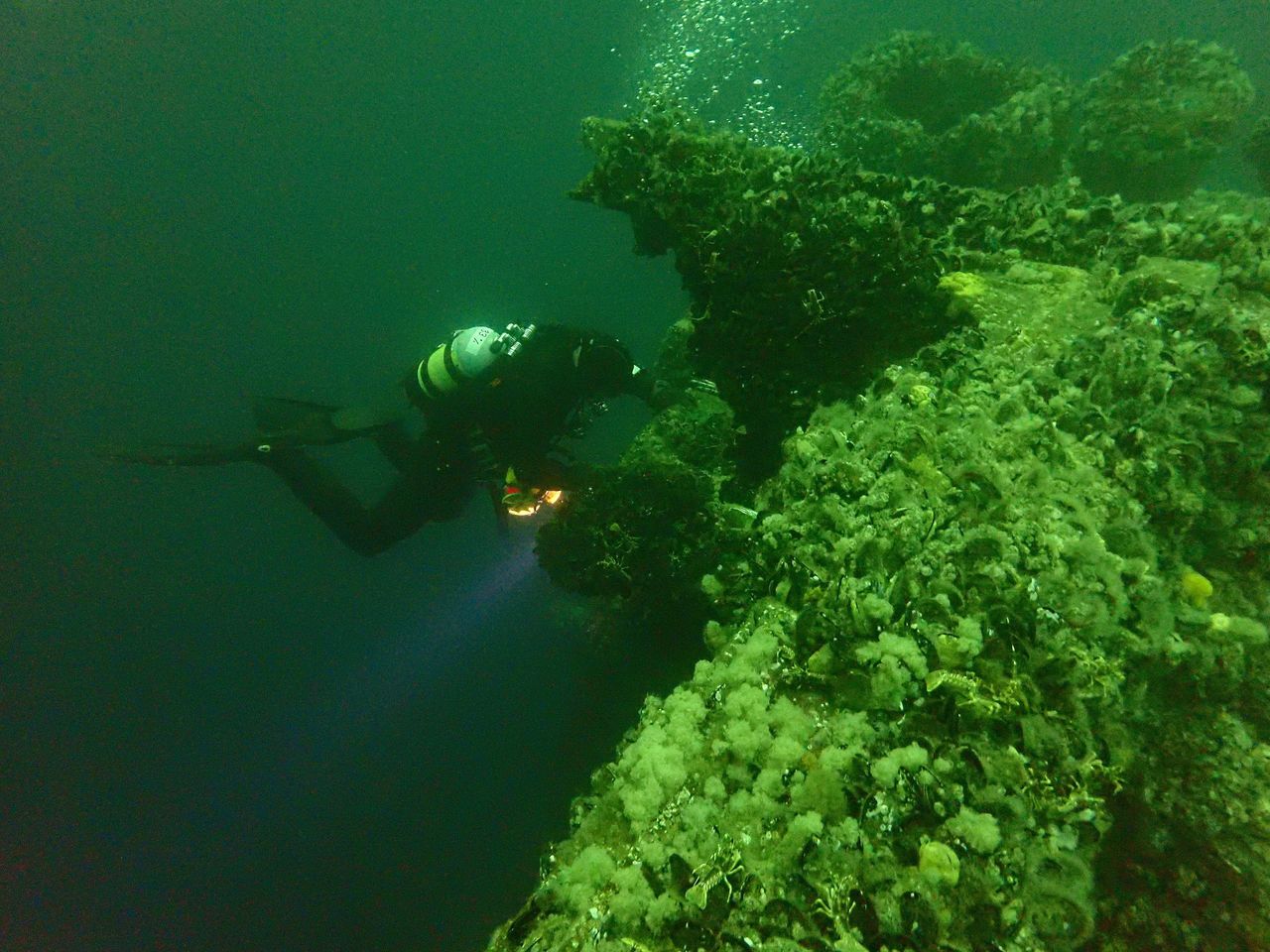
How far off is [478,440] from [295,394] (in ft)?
198

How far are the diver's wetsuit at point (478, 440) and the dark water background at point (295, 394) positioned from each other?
96.3 inches

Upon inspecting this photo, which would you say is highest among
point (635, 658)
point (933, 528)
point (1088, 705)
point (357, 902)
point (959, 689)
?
point (933, 528)

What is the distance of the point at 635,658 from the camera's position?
309 inches

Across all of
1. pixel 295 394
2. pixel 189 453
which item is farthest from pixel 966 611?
pixel 295 394

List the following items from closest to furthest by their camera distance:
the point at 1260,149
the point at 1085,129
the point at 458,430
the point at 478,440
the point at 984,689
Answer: the point at 984,689 → the point at 478,440 → the point at 458,430 → the point at 1085,129 → the point at 1260,149

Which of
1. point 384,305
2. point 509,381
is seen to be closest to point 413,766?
point 509,381

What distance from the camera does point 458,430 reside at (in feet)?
23.8

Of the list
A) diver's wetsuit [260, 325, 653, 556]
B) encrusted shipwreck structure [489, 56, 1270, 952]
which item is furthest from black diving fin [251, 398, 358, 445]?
encrusted shipwreck structure [489, 56, 1270, 952]

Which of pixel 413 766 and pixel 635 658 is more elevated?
pixel 635 658

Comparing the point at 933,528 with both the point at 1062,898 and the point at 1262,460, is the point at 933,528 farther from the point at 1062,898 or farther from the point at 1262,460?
the point at 1262,460

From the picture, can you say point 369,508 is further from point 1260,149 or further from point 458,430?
point 1260,149

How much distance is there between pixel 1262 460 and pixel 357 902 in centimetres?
1701

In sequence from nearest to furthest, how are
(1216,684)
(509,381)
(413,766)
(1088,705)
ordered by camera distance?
(1088,705) → (1216,684) → (509,381) → (413,766)

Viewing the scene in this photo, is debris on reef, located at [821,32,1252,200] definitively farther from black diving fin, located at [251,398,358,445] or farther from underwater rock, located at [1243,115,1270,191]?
black diving fin, located at [251,398,358,445]
